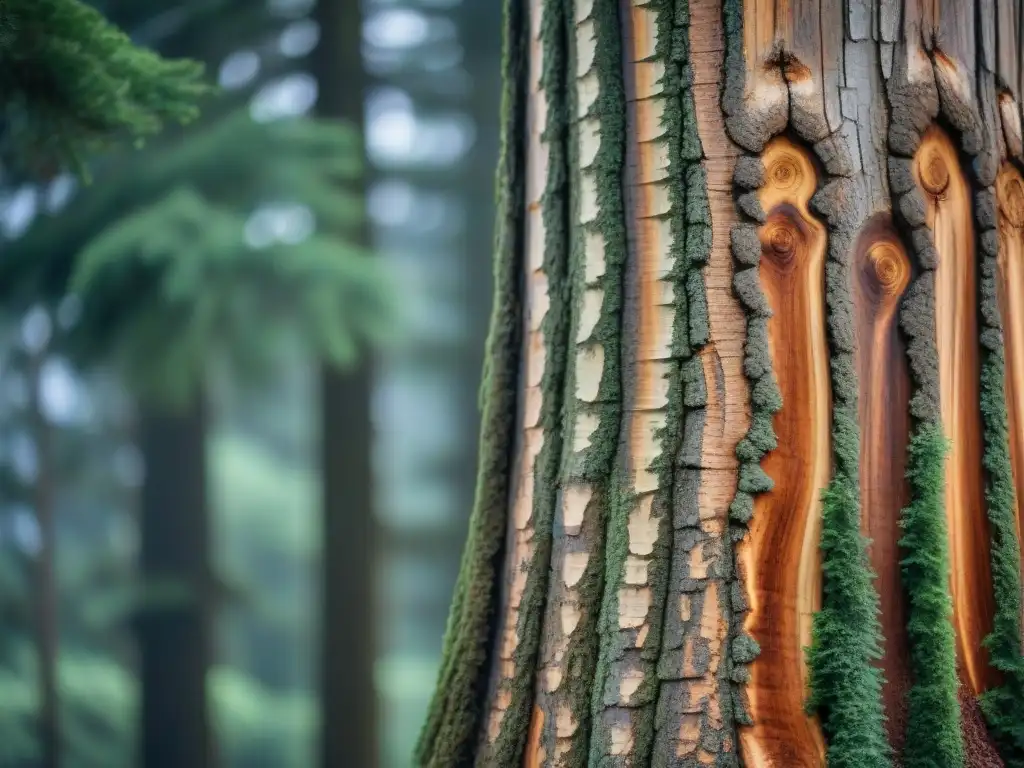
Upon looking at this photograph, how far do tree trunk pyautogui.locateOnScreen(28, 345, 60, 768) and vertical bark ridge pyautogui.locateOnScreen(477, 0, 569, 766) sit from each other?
469 centimetres

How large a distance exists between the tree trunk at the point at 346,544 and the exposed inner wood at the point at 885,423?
4834 millimetres

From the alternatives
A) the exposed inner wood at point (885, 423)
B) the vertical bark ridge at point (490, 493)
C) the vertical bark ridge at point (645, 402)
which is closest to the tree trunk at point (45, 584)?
the vertical bark ridge at point (490, 493)

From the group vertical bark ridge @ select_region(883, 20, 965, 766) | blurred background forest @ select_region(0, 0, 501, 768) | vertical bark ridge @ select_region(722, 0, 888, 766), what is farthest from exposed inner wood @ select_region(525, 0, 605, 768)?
blurred background forest @ select_region(0, 0, 501, 768)

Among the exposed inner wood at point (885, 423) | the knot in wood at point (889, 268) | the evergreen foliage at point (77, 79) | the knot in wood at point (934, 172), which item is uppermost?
the evergreen foliage at point (77, 79)

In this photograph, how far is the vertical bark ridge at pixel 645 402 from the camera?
1502 millimetres

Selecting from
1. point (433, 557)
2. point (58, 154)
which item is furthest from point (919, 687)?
point (433, 557)

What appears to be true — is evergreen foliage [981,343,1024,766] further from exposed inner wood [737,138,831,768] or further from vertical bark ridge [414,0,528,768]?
vertical bark ridge [414,0,528,768]

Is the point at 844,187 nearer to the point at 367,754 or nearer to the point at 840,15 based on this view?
the point at 840,15

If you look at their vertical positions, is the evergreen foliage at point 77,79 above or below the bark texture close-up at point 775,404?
above

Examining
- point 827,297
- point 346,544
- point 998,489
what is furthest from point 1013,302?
point 346,544

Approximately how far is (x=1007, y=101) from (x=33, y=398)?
5.84 metres

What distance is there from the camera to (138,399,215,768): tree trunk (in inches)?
237

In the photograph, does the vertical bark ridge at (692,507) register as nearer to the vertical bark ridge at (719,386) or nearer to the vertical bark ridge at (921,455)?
the vertical bark ridge at (719,386)

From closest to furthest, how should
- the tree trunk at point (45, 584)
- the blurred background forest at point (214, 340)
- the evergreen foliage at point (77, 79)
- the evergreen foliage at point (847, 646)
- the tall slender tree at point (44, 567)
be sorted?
1. the evergreen foliage at point (847, 646)
2. the evergreen foliage at point (77, 79)
3. the blurred background forest at point (214, 340)
4. the tall slender tree at point (44, 567)
5. the tree trunk at point (45, 584)
